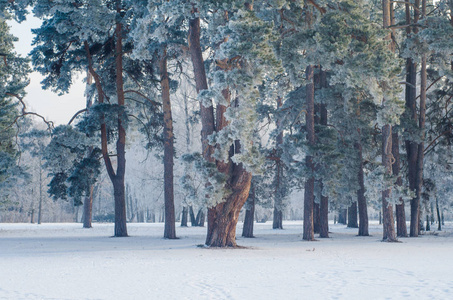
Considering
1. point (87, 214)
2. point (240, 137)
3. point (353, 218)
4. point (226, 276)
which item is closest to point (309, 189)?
point (240, 137)

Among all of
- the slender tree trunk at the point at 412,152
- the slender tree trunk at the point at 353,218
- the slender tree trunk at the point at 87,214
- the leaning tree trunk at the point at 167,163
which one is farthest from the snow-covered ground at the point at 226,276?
the slender tree trunk at the point at 87,214

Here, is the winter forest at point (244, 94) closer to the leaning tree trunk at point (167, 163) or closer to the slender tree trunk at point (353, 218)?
the leaning tree trunk at point (167, 163)

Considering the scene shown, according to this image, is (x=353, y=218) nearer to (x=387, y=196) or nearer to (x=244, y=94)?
(x=387, y=196)

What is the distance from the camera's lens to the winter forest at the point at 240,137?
9.41m

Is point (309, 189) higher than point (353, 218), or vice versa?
point (309, 189)

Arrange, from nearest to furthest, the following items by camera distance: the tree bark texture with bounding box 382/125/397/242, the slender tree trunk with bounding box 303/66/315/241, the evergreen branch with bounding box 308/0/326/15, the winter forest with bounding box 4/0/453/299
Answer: the winter forest with bounding box 4/0/453/299 → the evergreen branch with bounding box 308/0/326/15 → the tree bark texture with bounding box 382/125/397/242 → the slender tree trunk with bounding box 303/66/315/241

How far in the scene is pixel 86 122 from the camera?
21.9 metres

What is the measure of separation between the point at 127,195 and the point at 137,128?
37.4 metres

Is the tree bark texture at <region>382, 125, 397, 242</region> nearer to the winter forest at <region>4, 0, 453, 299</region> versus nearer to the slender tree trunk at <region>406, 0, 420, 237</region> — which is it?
the winter forest at <region>4, 0, 453, 299</region>

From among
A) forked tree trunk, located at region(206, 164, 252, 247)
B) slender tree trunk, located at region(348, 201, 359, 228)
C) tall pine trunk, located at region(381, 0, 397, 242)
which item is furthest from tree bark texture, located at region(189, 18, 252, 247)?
slender tree trunk, located at region(348, 201, 359, 228)

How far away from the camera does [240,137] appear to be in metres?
14.4

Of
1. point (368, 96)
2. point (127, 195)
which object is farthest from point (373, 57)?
point (127, 195)

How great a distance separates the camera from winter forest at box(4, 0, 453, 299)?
9.41 m

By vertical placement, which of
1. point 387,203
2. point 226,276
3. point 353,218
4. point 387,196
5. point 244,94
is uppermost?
point 244,94
